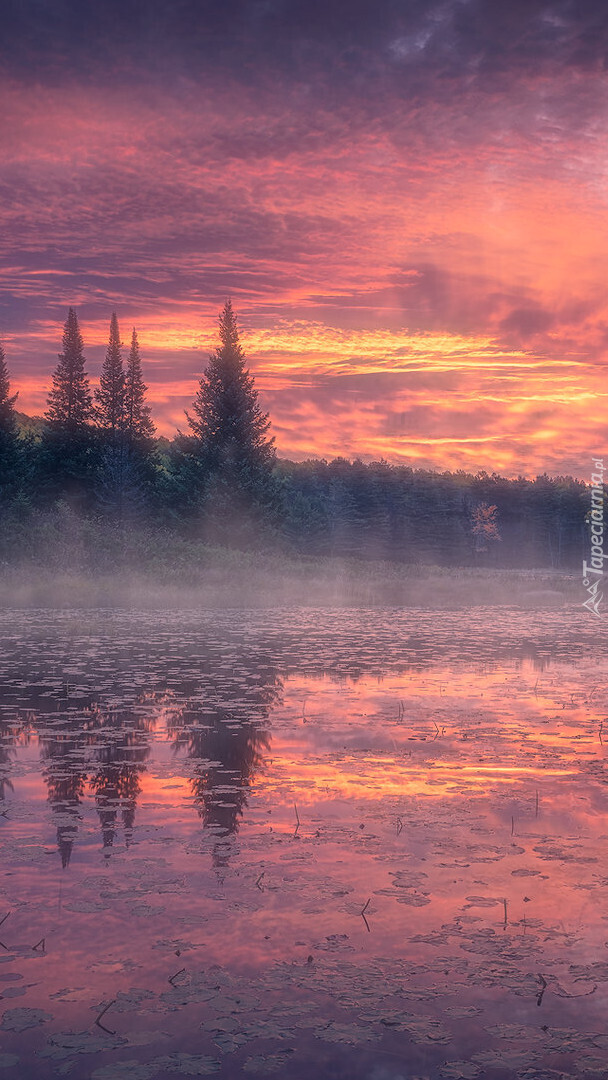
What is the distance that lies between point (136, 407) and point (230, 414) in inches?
468

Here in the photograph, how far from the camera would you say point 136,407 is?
223 ft

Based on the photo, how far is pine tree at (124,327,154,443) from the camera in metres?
67.6

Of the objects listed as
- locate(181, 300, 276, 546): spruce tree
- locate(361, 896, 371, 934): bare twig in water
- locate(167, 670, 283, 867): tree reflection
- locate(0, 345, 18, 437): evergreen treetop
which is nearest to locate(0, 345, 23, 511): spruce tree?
locate(0, 345, 18, 437): evergreen treetop

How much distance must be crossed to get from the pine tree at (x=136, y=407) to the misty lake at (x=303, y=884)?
52.5 meters

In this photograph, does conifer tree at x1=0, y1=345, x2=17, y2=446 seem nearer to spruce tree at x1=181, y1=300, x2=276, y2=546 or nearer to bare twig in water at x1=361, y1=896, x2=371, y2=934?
A: spruce tree at x1=181, y1=300, x2=276, y2=546

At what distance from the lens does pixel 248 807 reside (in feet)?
31.0

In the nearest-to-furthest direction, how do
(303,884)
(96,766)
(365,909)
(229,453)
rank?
(365,909)
(303,884)
(96,766)
(229,453)

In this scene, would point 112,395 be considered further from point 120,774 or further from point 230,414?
point 120,774

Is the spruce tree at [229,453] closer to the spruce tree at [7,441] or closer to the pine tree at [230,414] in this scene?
the pine tree at [230,414]

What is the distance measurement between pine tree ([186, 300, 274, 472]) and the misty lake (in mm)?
42563

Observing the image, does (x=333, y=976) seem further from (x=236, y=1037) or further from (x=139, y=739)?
(x=139, y=739)

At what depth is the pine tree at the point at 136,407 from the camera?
222 ft

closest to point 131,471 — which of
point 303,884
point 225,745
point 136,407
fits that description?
point 136,407

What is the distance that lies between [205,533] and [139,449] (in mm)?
13815
